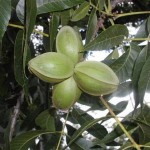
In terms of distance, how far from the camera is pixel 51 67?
122 cm

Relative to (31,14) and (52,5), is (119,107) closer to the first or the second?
(52,5)

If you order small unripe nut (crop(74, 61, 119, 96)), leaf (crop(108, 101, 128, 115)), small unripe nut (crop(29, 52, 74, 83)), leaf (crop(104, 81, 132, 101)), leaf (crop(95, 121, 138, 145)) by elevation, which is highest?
small unripe nut (crop(29, 52, 74, 83))

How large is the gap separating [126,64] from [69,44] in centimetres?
32

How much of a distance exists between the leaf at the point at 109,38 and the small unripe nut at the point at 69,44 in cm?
4

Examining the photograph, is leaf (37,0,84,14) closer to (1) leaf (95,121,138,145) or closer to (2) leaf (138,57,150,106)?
(2) leaf (138,57,150,106)

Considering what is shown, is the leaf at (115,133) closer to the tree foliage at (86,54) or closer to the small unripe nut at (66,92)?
the tree foliage at (86,54)

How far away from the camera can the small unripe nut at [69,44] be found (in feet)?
4.22

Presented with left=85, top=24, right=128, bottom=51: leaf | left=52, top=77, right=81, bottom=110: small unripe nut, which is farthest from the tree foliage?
left=52, top=77, right=81, bottom=110: small unripe nut

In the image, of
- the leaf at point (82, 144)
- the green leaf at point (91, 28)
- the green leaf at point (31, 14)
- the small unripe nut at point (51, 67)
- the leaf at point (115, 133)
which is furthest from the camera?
the leaf at point (82, 144)

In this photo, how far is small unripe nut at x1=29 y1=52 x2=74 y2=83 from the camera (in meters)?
1.21

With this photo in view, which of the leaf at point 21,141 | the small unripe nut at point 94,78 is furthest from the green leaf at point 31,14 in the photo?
the leaf at point 21,141

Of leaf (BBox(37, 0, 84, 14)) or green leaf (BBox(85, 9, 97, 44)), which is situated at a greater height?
leaf (BBox(37, 0, 84, 14))

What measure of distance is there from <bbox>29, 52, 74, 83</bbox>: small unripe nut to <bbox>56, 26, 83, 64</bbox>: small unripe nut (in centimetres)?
5

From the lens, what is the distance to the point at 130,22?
5469 mm
